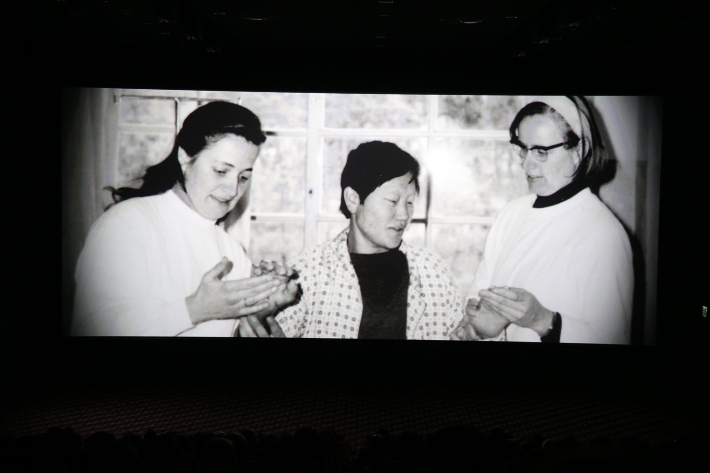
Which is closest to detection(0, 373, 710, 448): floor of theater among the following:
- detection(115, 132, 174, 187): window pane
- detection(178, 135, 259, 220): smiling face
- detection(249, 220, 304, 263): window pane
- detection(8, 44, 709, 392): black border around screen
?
detection(8, 44, 709, 392): black border around screen

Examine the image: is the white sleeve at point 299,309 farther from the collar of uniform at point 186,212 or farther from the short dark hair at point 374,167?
the collar of uniform at point 186,212

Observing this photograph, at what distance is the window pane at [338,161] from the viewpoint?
5.32m

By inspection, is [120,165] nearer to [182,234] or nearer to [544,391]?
[182,234]

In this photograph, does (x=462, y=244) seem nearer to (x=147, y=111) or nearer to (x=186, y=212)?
(x=186, y=212)

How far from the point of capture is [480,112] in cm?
533

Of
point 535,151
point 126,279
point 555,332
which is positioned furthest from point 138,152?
point 555,332

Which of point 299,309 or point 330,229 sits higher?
point 330,229

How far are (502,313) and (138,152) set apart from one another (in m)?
3.66

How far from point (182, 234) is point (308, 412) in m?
1.98

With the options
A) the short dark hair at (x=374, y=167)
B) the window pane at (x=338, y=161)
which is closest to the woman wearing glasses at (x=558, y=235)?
the window pane at (x=338, y=161)

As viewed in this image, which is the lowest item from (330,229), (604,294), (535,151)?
(604,294)

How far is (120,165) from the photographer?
5332mm

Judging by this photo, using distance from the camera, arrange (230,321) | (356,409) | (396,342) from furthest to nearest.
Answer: (396,342), (230,321), (356,409)

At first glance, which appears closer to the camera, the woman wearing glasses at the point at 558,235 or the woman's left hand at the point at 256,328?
the woman wearing glasses at the point at 558,235
